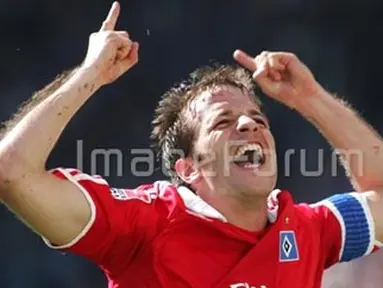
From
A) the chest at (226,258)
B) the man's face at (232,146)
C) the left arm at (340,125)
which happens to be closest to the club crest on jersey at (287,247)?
the chest at (226,258)

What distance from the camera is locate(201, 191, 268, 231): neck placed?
2744mm

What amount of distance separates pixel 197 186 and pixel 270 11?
2311 mm

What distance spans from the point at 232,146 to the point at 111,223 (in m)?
0.37

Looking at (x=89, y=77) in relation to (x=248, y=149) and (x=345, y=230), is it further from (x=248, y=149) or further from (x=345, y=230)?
(x=345, y=230)

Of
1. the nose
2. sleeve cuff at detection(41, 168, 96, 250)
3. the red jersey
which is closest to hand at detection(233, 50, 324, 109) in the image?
the nose

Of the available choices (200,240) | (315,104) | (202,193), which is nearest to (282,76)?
(315,104)

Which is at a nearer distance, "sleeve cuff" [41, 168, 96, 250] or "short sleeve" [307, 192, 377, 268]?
"sleeve cuff" [41, 168, 96, 250]

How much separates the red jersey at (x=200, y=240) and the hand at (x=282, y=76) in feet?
0.76

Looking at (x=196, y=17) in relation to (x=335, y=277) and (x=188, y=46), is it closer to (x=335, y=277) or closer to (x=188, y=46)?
(x=188, y=46)

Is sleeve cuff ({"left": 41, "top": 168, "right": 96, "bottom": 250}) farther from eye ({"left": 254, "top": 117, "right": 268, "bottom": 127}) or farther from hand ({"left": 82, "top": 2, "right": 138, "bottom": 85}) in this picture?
eye ({"left": 254, "top": 117, "right": 268, "bottom": 127})

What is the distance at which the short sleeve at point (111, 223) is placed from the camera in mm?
2516

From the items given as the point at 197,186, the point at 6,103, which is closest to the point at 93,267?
the point at 6,103

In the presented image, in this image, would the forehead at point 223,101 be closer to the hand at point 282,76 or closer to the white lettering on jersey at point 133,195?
the hand at point 282,76

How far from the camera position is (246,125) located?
9.00 feet
